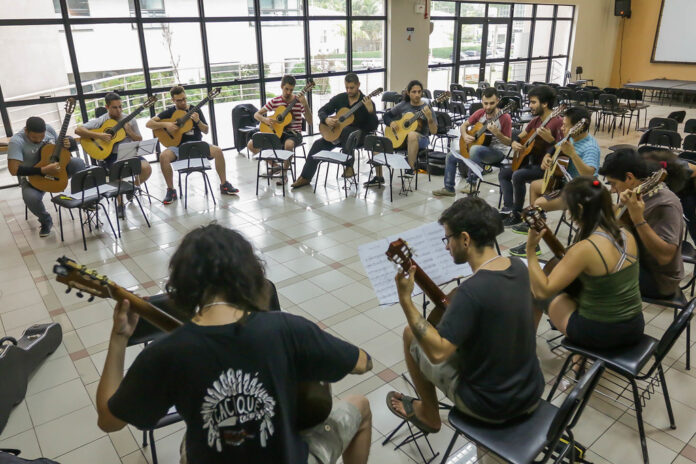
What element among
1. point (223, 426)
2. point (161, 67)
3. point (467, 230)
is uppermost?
point (161, 67)

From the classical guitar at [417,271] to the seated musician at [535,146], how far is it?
10.2ft

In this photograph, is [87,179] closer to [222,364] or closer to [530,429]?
[222,364]

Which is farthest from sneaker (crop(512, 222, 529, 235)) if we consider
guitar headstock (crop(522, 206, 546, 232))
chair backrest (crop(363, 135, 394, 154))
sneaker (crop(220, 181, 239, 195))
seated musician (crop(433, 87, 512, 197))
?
sneaker (crop(220, 181, 239, 195))

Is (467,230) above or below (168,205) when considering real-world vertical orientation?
above

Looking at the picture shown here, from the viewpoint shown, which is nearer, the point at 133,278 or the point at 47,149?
the point at 133,278

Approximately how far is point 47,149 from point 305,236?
2.93 metres

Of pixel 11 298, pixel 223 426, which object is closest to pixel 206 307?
pixel 223 426

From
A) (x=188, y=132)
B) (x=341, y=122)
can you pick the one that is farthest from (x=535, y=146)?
(x=188, y=132)

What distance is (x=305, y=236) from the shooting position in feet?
A: 16.4

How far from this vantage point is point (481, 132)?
5535 mm

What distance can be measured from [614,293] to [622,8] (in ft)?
49.0

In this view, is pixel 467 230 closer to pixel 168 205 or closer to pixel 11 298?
pixel 11 298

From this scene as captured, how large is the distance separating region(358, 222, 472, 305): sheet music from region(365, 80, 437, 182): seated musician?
12.4 feet

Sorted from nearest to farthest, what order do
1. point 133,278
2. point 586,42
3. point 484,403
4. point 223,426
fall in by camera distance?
1. point 223,426
2. point 484,403
3. point 133,278
4. point 586,42
